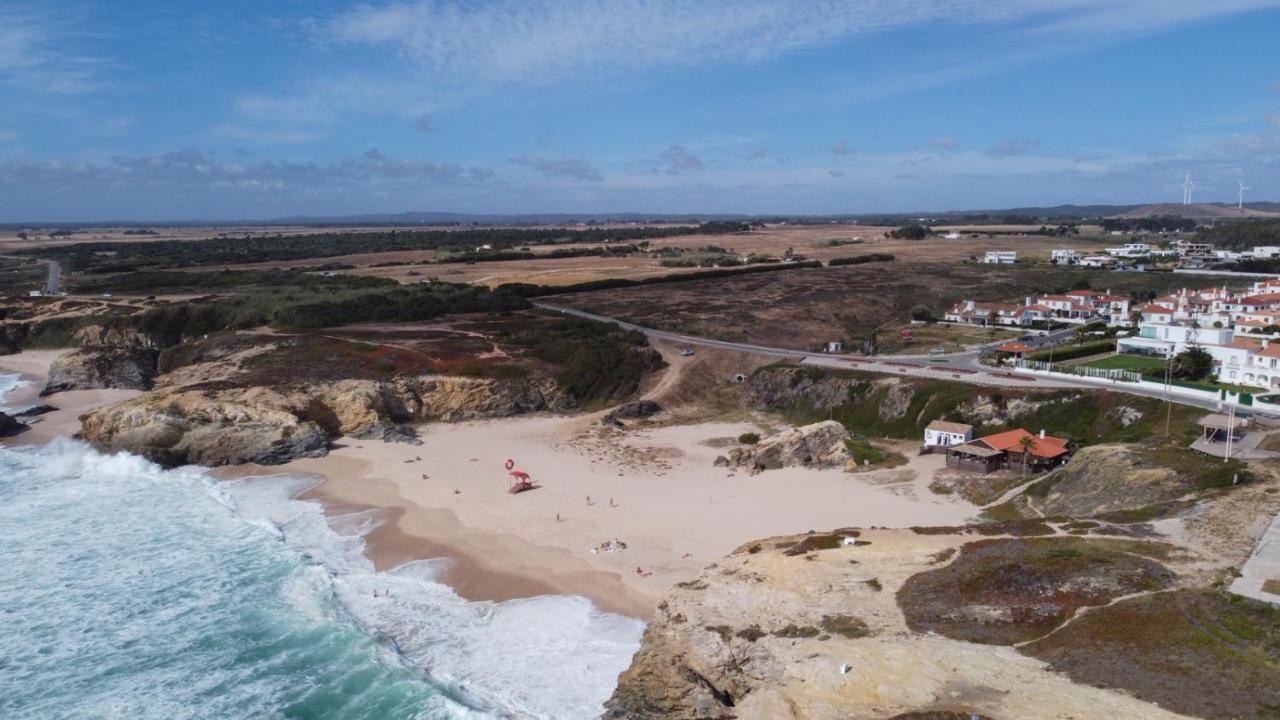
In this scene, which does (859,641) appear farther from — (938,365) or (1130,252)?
(1130,252)

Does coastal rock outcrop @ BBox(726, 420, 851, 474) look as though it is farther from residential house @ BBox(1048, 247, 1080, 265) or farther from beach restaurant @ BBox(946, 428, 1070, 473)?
residential house @ BBox(1048, 247, 1080, 265)

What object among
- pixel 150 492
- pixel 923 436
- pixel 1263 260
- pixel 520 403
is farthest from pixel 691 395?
pixel 1263 260

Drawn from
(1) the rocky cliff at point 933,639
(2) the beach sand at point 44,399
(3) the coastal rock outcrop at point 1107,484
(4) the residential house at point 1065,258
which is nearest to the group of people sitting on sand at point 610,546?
(1) the rocky cliff at point 933,639

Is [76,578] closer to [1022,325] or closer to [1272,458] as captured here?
[1272,458]

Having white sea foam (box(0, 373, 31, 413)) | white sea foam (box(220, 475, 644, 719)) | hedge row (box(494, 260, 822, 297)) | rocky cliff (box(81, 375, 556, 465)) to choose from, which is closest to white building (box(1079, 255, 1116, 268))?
hedge row (box(494, 260, 822, 297))

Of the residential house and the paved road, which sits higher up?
the residential house

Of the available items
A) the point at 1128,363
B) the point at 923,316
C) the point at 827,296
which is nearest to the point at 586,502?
the point at 1128,363

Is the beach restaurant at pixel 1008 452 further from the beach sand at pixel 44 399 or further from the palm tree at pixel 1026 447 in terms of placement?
the beach sand at pixel 44 399
